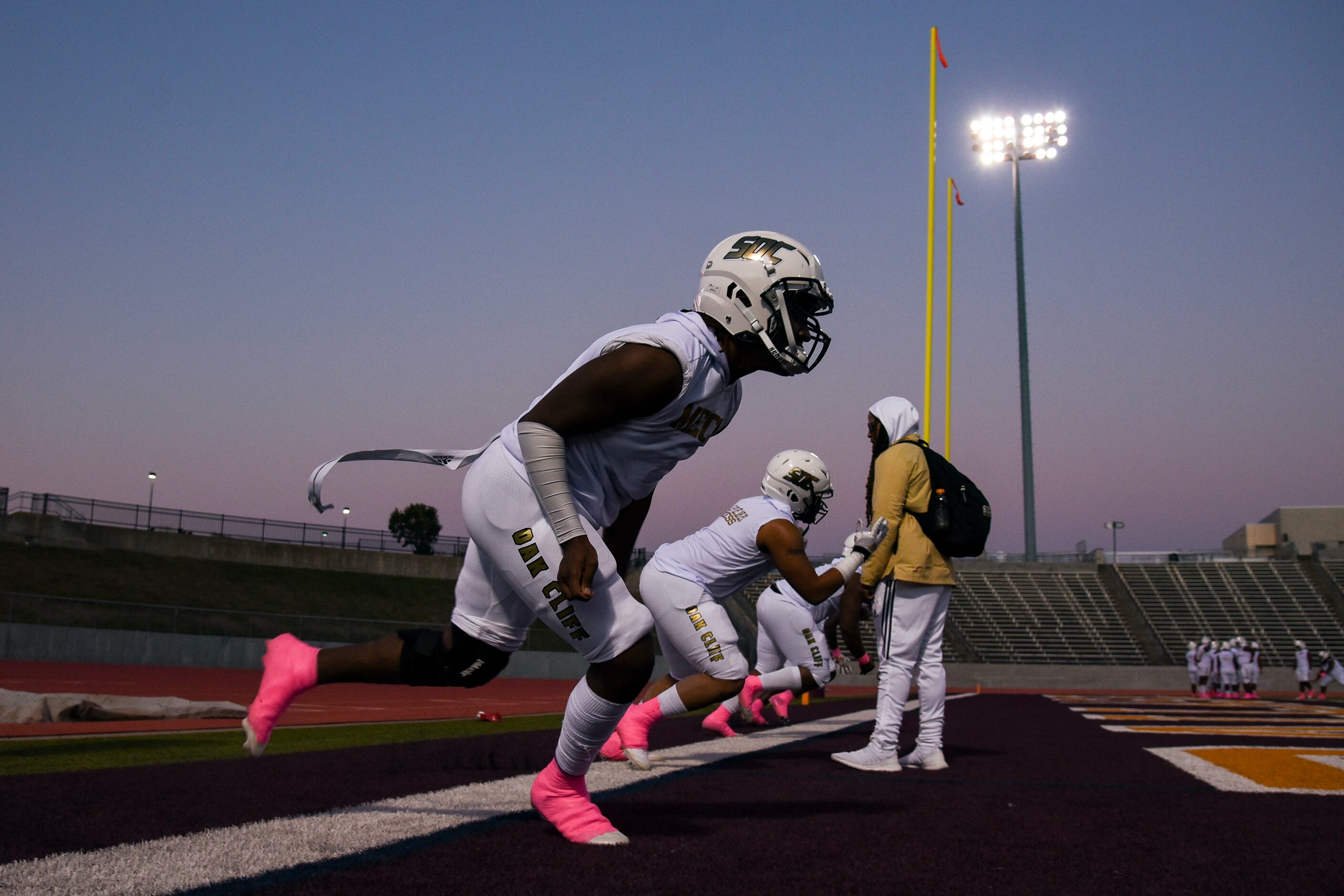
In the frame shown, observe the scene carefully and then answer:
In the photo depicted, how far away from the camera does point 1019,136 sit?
39.6m

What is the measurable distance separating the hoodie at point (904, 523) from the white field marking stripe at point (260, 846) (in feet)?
Result: 6.91

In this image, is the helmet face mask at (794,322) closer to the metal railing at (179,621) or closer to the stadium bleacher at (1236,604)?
the metal railing at (179,621)

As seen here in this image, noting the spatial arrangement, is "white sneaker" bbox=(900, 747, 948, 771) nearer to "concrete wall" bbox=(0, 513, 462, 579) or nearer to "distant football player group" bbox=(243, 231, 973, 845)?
"distant football player group" bbox=(243, 231, 973, 845)

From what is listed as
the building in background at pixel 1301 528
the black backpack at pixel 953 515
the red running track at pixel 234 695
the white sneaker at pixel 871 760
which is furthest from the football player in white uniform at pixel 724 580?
the building in background at pixel 1301 528

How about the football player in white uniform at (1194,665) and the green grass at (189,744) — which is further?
the football player in white uniform at (1194,665)

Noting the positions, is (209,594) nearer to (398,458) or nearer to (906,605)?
(906,605)

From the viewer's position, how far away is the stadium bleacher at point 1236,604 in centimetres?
3619

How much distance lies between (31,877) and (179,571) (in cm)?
3734

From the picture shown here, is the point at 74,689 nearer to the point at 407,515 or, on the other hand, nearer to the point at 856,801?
the point at 856,801

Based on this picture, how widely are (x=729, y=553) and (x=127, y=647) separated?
69.2 feet

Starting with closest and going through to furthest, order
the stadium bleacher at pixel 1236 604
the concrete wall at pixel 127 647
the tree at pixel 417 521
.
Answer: the concrete wall at pixel 127 647 < the stadium bleacher at pixel 1236 604 < the tree at pixel 417 521

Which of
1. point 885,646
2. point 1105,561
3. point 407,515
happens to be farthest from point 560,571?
point 407,515

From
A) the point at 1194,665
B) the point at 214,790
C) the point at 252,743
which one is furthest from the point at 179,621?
the point at 1194,665

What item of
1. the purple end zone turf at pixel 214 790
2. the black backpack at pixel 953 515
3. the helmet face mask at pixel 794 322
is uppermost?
the helmet face mask at pixel 794 322
